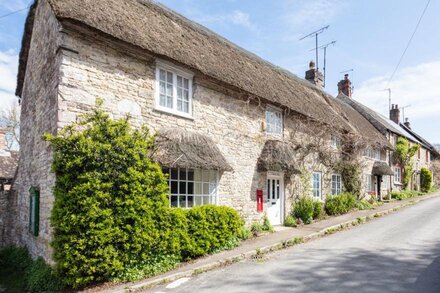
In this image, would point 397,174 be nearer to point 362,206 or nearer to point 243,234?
point 362,206

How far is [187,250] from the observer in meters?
8.41

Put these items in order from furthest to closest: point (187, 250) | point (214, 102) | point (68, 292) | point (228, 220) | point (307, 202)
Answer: point (307, 202) → point (214, 102) → point (228, 220) → point (187, 250) → point (68, 292)

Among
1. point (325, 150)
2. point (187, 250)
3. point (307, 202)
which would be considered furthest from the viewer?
point (325, 150)

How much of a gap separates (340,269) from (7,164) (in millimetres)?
18672

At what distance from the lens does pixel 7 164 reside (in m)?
18.3

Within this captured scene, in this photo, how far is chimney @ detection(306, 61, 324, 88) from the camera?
2323 cm

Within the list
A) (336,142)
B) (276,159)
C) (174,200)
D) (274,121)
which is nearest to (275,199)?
(276,159)

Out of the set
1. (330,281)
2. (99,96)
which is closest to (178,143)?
(99,96)

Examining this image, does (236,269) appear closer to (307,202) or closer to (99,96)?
(99,96)

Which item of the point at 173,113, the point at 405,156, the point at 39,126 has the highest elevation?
the point at 173,113

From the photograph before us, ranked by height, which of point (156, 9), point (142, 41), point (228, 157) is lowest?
point (228, 157)

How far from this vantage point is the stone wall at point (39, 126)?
788cm

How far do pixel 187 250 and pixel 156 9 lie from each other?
8.16 meters

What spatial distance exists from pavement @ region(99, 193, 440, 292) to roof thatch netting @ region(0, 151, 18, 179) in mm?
13714
